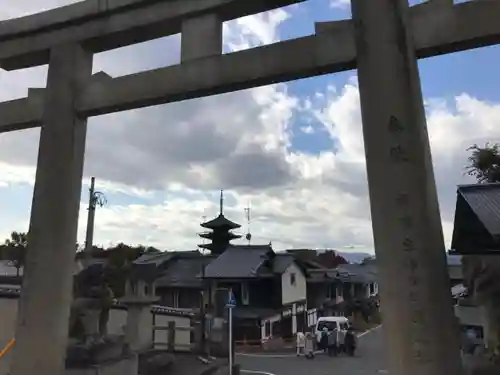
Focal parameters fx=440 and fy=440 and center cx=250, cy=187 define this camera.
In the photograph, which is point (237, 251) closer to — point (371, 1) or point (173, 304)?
point (173, 304)

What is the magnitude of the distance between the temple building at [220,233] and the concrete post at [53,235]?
79.5ft

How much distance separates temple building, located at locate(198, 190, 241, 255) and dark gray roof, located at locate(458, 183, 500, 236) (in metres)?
24.2

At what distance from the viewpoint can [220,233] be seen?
2903 centimetres

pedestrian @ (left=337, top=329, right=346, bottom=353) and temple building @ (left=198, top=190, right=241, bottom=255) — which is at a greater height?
temple building @ (left=198, top=190, right=241, bottom=255)

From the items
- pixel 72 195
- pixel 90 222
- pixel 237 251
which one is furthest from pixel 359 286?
pixel 72 195

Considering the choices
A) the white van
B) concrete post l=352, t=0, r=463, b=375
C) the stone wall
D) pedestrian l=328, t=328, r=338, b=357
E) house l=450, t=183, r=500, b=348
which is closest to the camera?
concrete post l=352, t=0, r=463, b=375

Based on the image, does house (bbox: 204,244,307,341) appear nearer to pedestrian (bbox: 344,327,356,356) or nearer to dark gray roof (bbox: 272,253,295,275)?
dark gray roof (bbox: 272,253,295,275)

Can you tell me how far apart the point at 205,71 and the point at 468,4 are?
210 cm

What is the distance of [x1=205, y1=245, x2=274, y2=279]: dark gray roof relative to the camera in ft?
64.9

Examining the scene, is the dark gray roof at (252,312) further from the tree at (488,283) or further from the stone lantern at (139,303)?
the tree at (488,283)

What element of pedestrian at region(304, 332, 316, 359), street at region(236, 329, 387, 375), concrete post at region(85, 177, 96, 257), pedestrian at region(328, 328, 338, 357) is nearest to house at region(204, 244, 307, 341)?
street at region(236, 329, 387, 375)

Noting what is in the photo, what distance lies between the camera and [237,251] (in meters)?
22.0

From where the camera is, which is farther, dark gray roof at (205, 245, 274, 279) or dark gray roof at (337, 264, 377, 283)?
dark gray roof at (337, 264, 377, 283)

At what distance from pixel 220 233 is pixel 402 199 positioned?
26380 millimetres
